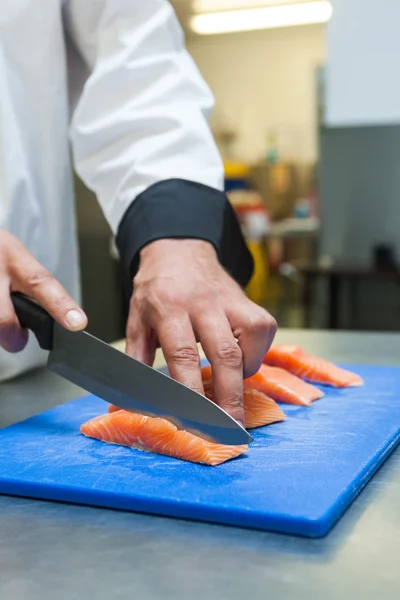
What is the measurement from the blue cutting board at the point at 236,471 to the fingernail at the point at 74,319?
15 centimetres

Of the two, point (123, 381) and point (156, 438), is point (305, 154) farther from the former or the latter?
point (156, 438)

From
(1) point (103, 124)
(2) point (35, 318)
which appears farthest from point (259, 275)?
(2) point (35, 318)

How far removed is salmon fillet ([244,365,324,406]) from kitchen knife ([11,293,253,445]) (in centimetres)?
26

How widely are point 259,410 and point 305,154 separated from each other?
8.69m

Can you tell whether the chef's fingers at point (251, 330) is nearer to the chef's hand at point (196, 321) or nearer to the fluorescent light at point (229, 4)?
the chef's hand at point (196, 321)

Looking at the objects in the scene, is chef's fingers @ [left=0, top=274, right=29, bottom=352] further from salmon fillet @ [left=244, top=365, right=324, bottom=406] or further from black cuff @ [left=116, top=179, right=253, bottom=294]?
salmon fillet @ [left=244, top=365, right=324, bottom=406]

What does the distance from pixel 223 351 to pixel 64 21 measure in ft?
3.01

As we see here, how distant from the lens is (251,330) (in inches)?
43.3

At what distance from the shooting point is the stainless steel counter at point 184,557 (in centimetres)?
65

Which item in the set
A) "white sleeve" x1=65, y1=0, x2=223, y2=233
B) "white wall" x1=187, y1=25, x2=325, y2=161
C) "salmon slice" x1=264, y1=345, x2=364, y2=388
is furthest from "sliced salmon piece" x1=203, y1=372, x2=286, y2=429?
"white wall" x1=187, y1=25, x2=325, y2=161

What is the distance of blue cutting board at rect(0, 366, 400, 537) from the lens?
0.79 metres

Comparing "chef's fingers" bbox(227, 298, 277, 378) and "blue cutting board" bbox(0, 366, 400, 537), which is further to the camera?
"chef's fingers" bbox(227, 298, 277, 378)

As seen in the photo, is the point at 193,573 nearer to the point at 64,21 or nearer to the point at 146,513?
the point at 146,513

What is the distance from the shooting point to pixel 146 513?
2.73 feet
